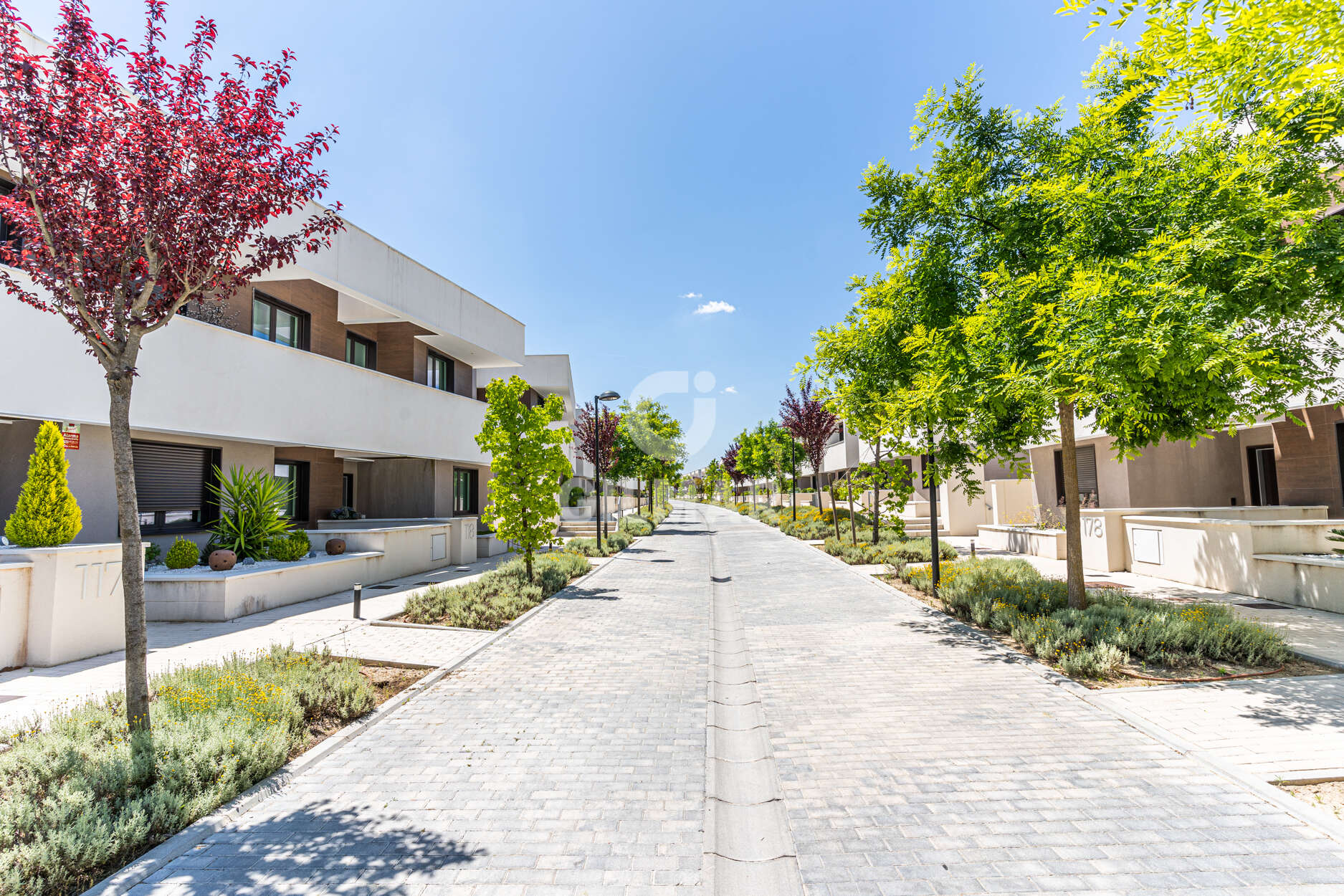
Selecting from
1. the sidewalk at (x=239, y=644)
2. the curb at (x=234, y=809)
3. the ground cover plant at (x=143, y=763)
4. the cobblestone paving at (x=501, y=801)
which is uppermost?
the ground cover plant at (x=143, y=763)

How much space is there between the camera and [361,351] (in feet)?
61.6

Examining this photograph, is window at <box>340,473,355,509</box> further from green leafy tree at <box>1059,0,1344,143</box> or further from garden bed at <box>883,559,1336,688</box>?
green leafy tree at <box>1059,0,1344,143</box>

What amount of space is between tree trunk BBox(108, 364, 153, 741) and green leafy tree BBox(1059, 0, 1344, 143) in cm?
879

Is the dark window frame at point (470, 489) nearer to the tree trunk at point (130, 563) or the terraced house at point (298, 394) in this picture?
the terraced house at point (298, 394)

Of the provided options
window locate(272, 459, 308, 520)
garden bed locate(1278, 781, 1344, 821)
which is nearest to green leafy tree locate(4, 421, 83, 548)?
window locate(272, 459, 308, 520)

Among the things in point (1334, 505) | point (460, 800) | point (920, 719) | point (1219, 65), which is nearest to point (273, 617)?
point (460, 800)

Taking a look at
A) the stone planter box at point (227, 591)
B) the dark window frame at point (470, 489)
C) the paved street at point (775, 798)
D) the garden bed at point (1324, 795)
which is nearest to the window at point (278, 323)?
the stone planter box at point (227, 591)

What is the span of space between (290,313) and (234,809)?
14520mm

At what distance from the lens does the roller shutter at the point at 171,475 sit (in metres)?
11.8

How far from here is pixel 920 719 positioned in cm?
570

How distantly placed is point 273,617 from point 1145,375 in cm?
1305

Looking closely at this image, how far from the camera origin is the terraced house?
9.30 m

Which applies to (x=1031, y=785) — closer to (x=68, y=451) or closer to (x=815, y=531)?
(x=68, y=451)

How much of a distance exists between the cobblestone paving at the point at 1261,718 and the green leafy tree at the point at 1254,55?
5415 millimetres
